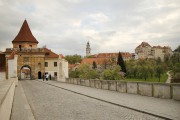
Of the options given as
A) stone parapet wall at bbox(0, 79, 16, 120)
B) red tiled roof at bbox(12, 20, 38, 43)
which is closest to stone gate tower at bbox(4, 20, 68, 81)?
red tiled roof at bbox(12, 20, 38, 43)

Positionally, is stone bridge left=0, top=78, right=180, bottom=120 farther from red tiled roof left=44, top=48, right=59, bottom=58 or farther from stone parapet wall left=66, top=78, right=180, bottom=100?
red tiled roof left=44, top=48, right=59, bottom=58

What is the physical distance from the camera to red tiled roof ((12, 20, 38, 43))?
77.1 m

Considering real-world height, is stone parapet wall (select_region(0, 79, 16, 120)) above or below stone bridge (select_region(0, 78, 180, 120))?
above

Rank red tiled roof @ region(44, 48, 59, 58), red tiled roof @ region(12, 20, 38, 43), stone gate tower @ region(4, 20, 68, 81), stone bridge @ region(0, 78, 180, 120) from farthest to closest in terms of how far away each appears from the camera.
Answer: red tiled roof @ region(44, 48, 59, 58) → red tiled roof @ region(12, 20, 38, 43) → stone gate tower @ region(4, 20, 68, 81) → stone bridge @ region(0, 78, 180, 120)

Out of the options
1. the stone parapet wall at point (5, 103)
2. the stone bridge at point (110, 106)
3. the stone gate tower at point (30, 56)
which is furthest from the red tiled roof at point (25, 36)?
the stone parapet wall at point (5, 103)

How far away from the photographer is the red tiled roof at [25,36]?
77125mm

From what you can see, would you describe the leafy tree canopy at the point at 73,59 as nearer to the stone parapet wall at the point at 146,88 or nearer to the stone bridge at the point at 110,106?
the stone parapet wall at the point at 146,88

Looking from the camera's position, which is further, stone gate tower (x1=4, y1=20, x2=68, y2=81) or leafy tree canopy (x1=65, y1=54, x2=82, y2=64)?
leafy tree canopy (x1=65, y1=54, x2=82, y2=64)

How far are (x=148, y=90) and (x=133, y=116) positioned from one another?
609cm

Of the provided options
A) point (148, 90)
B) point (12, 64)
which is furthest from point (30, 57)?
point (148, 90)

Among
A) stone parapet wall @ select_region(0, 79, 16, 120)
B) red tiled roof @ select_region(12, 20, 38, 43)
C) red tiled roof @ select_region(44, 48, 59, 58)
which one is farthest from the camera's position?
red tiled roof @ select_region(44, 48, 59, 58)

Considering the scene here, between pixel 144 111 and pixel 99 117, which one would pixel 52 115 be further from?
pixel 144 111

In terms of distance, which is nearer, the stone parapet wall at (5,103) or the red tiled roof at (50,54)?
the stone parapet wall at (5,103)

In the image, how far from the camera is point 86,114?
9.78m
